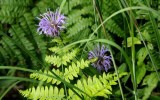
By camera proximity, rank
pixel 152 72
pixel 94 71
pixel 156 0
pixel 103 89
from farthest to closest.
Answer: pixel 156 0 < pixel 152 72 < pixel 94 71 < pixel 103 89

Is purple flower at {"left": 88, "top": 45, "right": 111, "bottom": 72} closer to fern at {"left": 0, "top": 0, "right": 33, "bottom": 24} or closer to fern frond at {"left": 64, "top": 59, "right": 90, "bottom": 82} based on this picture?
fern frond at {"left": 64, "top": 59, "right": 90, "bottom": 82}

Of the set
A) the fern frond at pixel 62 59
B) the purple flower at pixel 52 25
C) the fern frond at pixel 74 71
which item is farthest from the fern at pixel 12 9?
A: the fern frond at pixel 74 71

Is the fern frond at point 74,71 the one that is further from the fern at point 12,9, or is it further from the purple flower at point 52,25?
the fern at point 12,9

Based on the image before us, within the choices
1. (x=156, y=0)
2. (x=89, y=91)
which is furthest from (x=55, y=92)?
Result: (x=156, y=0)

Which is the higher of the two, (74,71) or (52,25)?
(52,25)

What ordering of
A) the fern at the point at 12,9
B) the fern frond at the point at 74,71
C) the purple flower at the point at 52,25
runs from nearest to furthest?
the fern frond at the point at 74,71, the purple flower at the point at 52,25, the fern at the point at 12,9

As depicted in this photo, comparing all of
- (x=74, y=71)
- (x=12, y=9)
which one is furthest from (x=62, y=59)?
(x=12, y=9)

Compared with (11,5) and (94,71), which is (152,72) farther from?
(11,5)

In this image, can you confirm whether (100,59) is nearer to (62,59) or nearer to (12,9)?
(62,59)

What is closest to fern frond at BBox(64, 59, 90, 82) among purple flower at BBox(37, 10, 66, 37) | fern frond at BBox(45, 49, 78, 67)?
fern frond at BBox(45, 49, 78, 67)

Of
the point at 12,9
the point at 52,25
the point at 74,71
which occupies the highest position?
the point at 12,9

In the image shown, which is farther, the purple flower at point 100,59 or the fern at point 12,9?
the fern at point 12,9
